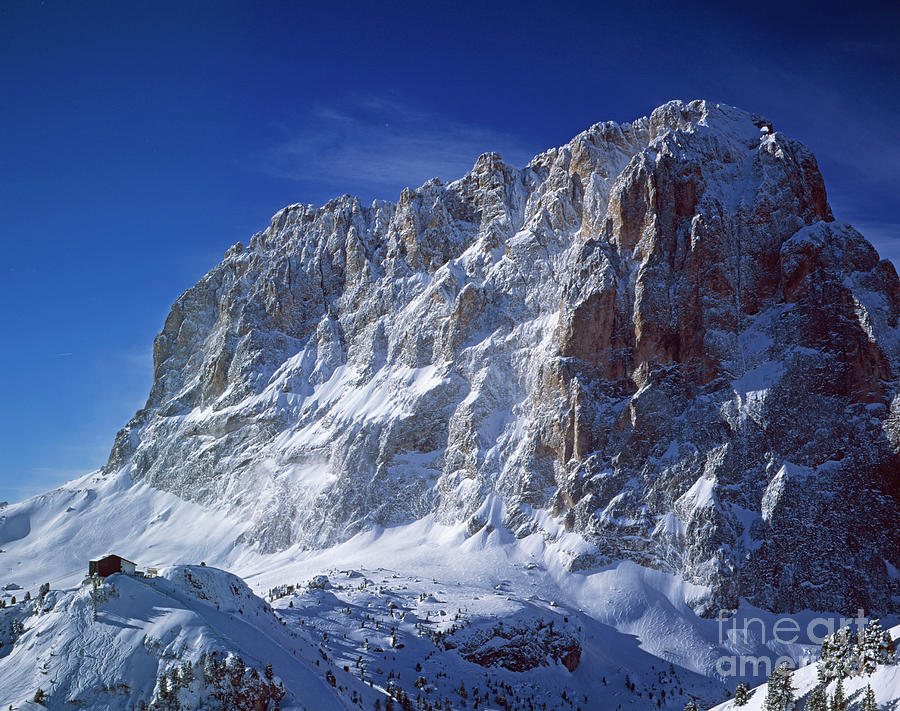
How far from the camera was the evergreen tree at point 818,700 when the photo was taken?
5362 centimetres

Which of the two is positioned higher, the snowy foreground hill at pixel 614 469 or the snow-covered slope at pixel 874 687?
the snowy foreground hill at pixel 614 469

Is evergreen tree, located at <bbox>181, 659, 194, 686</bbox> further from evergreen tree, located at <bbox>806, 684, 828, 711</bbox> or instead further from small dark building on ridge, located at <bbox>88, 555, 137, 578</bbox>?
evergreen tree, located at <bbox>806, 684, 828, 711</bbox>

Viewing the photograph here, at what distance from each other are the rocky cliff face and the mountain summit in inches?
15.7

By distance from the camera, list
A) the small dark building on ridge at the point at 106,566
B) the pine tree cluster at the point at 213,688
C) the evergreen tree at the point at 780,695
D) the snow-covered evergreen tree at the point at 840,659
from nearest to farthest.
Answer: the pine tree cluster at the point at 213,688
the snow-covered evergreen tree at the point at 840,659
the evergreen tree at the point at 780,695
the small dark building on ridge at the point at 106,566

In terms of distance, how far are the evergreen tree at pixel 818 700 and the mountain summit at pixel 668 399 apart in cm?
7783

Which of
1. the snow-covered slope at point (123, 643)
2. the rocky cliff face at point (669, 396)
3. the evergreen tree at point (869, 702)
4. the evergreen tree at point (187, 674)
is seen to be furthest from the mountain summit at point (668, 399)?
the evergreen tree at point (187, 674)

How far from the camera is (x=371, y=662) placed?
102750mm

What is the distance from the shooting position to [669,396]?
15425 cm

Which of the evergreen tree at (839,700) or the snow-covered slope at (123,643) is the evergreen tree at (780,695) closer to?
the evergreen tree at (839,700)

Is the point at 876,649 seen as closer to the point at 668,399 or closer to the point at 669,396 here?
the point at 668,399

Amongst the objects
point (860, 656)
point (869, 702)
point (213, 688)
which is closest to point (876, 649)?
point (860, 656)

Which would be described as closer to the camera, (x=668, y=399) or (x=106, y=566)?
(x=106, y=566)

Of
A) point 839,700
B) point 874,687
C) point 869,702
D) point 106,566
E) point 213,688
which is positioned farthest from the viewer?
point 106,566

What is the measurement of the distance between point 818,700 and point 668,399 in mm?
101721
